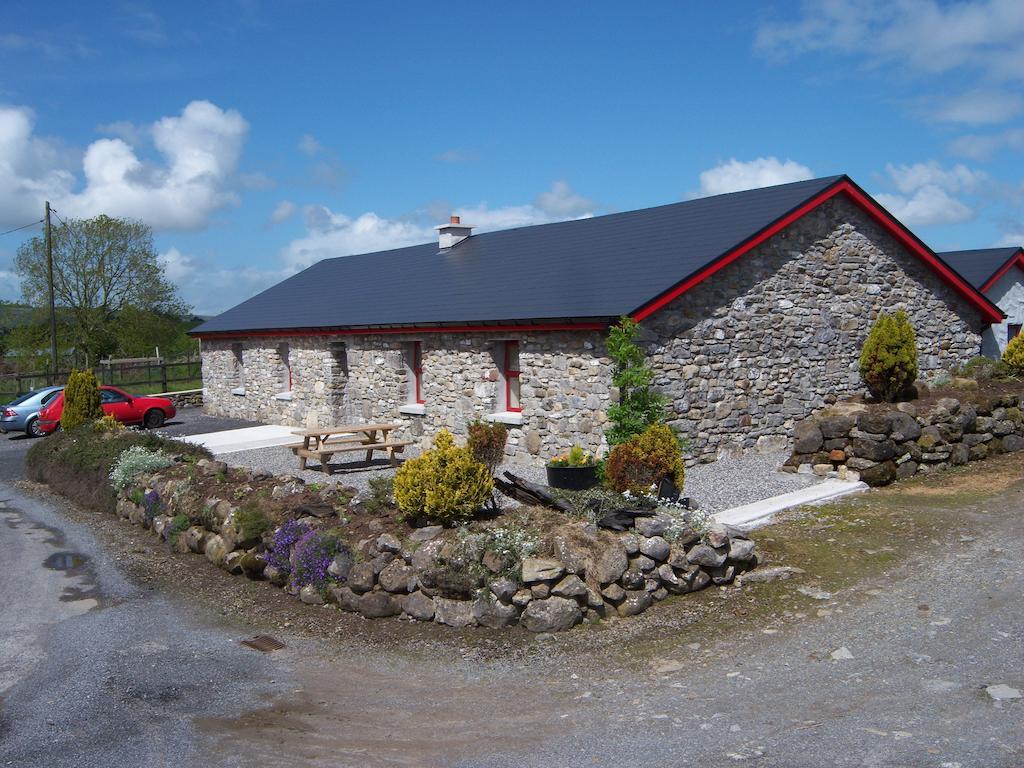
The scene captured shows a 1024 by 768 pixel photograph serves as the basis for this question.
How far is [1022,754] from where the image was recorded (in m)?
4.88

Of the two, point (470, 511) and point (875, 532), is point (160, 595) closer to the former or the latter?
point (470, 511)

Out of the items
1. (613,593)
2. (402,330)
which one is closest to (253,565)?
(613,593)

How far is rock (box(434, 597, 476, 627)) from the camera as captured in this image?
778 centimetres

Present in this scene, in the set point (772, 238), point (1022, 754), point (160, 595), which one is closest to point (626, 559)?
point (1022, 754)

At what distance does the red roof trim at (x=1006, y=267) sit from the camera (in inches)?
813

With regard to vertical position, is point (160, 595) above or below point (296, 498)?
below

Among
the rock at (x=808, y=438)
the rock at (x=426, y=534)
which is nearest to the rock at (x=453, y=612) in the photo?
the rock at (x=426, y=534)

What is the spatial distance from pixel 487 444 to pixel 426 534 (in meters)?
4.18

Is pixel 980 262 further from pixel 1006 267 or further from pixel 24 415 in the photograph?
pixel 24 415

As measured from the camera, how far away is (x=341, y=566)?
862 cm

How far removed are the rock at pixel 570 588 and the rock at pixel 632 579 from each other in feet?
1.34

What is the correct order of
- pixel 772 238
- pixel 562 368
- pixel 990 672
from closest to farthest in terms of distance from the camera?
pixel 990 672 < pixel 562 368 < pixel 772 238

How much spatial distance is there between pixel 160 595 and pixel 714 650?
20.2ft

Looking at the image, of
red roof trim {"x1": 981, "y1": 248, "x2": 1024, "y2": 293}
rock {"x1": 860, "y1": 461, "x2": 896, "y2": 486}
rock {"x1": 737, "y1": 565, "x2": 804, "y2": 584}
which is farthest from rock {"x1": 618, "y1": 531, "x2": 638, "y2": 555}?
red roof trim {"x1": 981, "y1": 248, "x2": 1024, "y2": 293}
